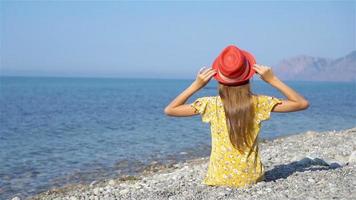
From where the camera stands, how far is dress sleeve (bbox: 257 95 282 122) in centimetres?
718

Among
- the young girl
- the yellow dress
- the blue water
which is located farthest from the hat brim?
the blue water

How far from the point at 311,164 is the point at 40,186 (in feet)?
25.0

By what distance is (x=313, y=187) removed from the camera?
7.58m

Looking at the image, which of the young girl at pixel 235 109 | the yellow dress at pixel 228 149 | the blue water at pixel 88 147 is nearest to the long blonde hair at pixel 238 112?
the young girl at pixel 235 109

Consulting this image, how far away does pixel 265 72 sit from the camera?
6836 mm

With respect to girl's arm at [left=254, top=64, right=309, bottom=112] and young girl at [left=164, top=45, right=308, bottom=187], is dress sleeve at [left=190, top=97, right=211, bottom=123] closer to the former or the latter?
young girl at [left=164, top=45, right=308, bottom=187]

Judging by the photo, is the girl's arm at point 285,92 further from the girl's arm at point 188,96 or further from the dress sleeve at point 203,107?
the dress sleeve at point 203,107

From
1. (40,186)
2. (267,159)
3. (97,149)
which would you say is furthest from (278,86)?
(97,149)

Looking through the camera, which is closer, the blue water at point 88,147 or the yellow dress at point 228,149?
the yellow dress at point 228,149

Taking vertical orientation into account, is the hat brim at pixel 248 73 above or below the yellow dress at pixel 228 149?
above

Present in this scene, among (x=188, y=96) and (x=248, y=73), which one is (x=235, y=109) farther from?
(x=188, y=96)

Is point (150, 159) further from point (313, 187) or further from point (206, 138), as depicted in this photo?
point (313, 187)

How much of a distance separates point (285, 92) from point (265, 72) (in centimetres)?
44

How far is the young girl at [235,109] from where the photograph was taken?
6.86m
